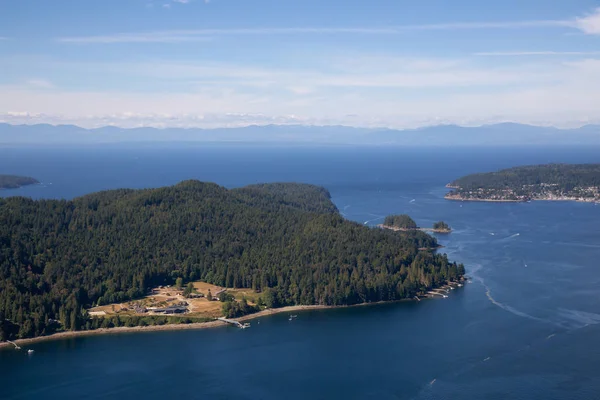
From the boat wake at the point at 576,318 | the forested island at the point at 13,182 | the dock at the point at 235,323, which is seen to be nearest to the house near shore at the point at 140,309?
the dock at the point at 235,323

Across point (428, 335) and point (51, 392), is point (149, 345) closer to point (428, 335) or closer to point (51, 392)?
point (51, 392)

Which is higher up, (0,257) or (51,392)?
(0,257)

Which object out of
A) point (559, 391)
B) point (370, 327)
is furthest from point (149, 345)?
point (559, 391)

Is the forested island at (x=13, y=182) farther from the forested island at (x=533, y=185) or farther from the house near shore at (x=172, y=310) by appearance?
the house near shore at (x=172, y=310)

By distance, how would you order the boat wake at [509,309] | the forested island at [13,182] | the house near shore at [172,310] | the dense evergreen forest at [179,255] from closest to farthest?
the boat wake at [509,309] → the house near shore at [172,310] → the dense evergreen forest at [179,255] → the forested island at [13,182]

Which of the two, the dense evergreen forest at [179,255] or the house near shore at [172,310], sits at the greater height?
the dense evergreen forest at [179,255]

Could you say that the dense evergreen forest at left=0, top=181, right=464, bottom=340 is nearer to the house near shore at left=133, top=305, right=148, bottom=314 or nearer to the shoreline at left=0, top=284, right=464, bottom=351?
the shoreline at left=0, top=284, right=464, bottom=351

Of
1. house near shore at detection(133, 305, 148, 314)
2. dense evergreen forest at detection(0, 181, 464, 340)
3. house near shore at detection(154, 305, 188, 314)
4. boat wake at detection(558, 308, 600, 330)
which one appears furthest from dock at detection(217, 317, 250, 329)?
boat wake at detection(558, 308, 600, 330)
